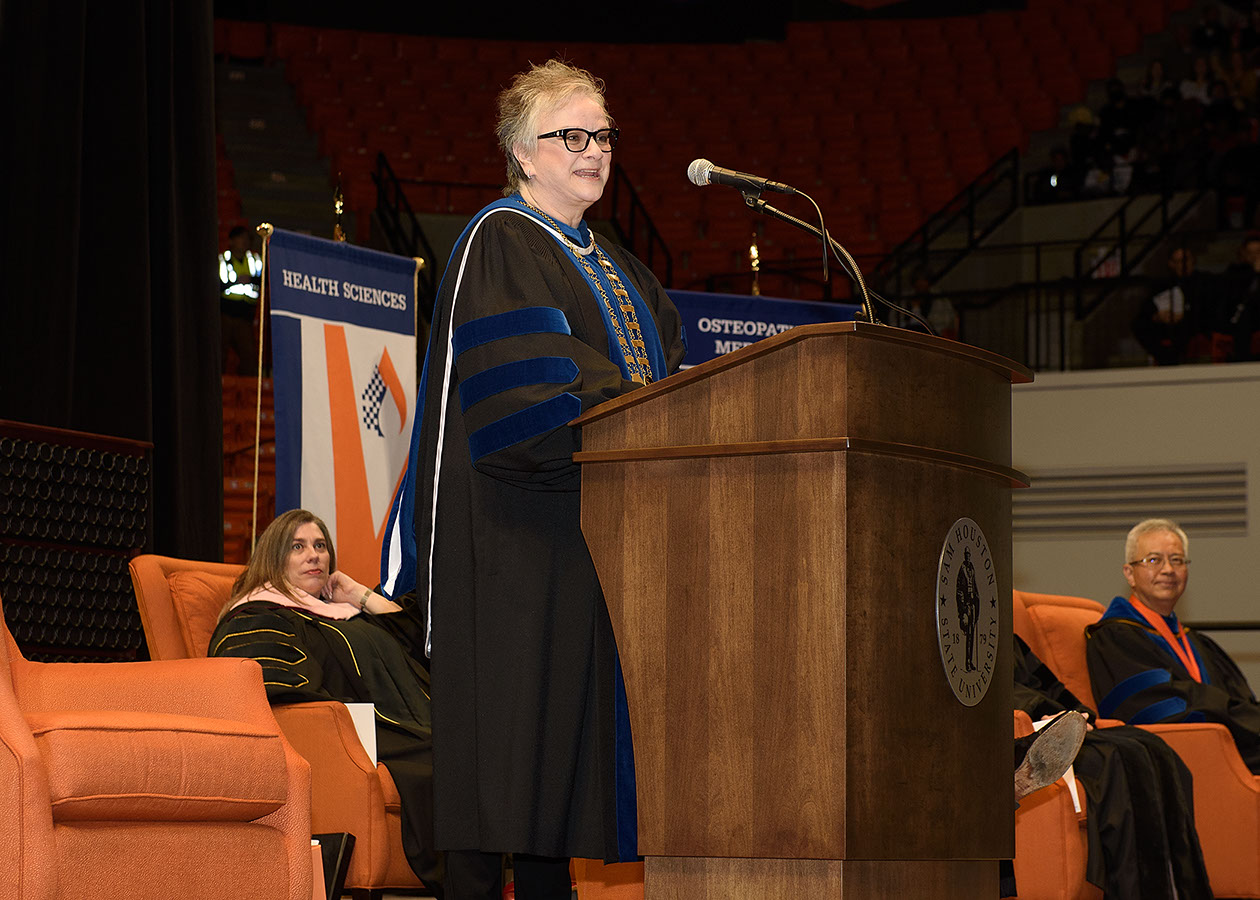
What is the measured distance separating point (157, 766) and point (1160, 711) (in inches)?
150

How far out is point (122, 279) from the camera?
5.55 metres

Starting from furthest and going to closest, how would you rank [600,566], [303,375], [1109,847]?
1. [303,375]
2. [1109,847]
3. [600,566]

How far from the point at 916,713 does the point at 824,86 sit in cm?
1268

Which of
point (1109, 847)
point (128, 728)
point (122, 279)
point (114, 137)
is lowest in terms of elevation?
point (1109, 847)

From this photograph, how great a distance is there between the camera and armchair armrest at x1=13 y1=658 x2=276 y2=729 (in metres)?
3.12

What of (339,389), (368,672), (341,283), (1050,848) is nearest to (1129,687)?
(1050,848)

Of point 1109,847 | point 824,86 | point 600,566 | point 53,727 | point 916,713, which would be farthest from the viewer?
point 824,86

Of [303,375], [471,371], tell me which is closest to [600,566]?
[471,371]

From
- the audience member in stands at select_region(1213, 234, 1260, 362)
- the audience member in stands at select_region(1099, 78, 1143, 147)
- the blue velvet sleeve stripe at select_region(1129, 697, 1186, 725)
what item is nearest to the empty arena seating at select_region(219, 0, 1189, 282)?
the audience member in stands at select_region(1099, 78, 1143, 147)

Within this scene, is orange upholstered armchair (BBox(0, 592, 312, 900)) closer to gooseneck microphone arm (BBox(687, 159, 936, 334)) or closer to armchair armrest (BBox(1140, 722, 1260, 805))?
gooseneck microphone arm (BBox(687, 159, 936, 334))

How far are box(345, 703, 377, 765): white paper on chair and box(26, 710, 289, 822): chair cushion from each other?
1133mm

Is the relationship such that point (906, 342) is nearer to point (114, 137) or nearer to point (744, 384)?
point (744, 384)

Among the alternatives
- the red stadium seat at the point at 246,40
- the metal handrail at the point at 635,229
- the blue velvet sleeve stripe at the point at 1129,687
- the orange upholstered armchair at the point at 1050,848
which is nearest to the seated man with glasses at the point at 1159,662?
the blue velvet sleeve stripe at the point at 1129,687

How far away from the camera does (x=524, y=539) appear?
7.74ft
